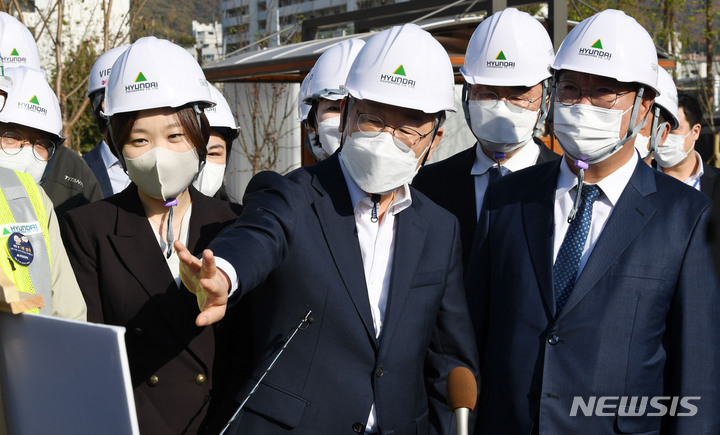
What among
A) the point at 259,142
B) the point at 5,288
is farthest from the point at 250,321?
the point at 259,142

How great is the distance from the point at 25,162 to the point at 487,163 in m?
2.28

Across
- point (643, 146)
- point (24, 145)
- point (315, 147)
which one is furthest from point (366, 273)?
point (643, 146)

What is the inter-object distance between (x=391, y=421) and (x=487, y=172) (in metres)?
1.86

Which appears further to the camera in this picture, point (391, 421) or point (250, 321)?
point (250, 321)

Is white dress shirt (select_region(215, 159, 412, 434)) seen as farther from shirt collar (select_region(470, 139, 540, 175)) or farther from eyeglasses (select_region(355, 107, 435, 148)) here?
shirt collar (select_region(470, 139, 540, 175))

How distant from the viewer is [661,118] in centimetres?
511

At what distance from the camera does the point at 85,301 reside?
9.73 feet

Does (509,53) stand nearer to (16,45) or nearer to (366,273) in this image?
(366,273)

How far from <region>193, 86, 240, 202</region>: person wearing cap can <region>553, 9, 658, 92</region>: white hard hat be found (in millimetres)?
1679

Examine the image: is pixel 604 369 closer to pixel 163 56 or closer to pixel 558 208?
pixel 558 208

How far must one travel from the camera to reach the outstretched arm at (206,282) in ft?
7.04

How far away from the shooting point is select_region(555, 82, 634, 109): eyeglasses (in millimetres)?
3475

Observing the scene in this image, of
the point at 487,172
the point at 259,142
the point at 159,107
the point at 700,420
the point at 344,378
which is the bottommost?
the point at 259,142

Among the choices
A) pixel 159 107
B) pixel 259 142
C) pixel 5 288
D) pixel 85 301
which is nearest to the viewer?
pixel 5 288
